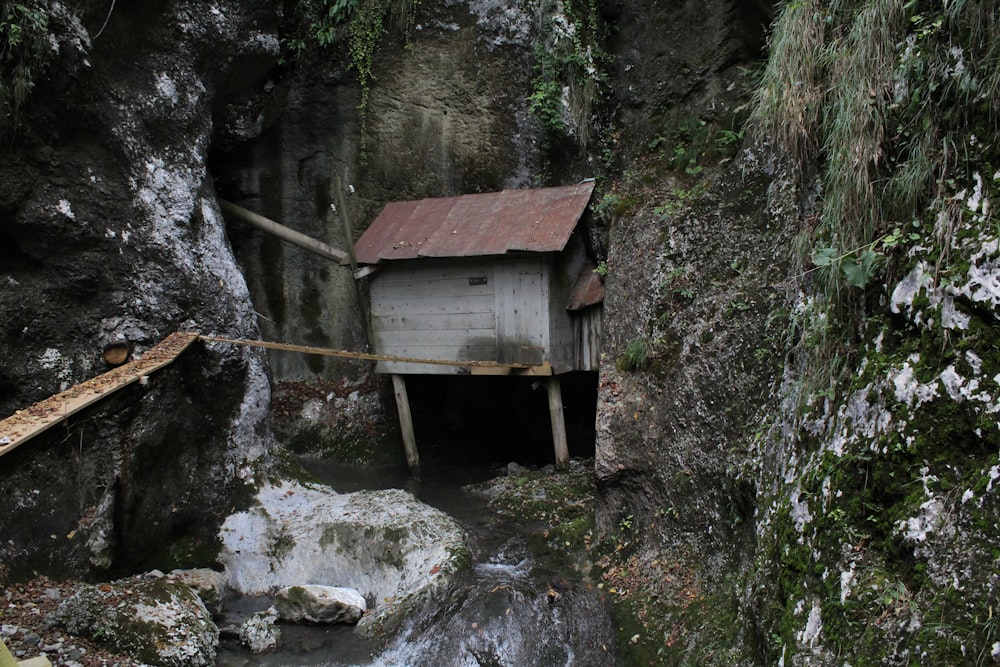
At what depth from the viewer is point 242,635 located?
19.7 feet

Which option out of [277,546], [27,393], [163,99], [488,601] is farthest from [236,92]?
[488,601]

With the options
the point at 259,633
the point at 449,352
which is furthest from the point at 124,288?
the point at 449,352

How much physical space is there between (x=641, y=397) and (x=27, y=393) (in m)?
5.41

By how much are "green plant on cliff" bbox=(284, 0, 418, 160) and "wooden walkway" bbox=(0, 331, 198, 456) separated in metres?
5.13

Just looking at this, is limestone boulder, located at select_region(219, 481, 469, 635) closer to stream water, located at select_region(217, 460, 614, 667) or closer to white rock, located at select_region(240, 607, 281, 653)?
stream water, located at select_region(217, 460, 614, 667)

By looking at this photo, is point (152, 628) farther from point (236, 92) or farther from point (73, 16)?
point (236, 92)

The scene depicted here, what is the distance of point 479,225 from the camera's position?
8617 millimetres


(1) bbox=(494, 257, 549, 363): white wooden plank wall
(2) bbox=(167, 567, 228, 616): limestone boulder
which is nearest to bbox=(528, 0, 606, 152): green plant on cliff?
(1) bbox=(494, 257, 549, 363): white wooden plank wall

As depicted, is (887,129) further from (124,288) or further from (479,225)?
(124,288)

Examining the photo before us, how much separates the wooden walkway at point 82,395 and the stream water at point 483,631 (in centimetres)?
227

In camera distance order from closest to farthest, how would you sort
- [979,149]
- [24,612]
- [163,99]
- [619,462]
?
1. [979,149]
2. [24,612]
3. [619,462]
4. [163,99]

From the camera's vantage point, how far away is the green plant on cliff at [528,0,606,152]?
958cm

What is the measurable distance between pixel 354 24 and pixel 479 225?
3.91m

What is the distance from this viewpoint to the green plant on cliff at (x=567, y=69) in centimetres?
958
